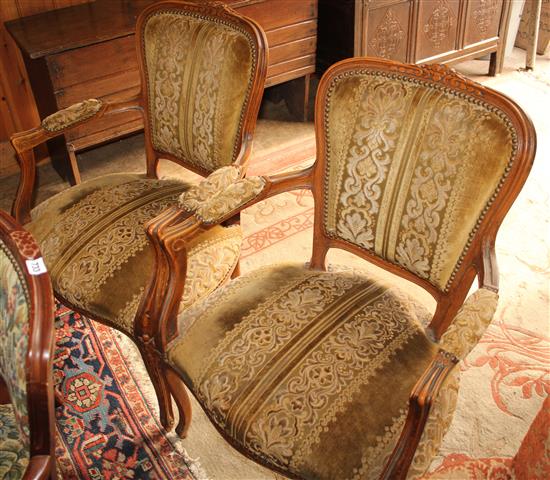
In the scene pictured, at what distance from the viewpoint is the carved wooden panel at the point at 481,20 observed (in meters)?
3.56

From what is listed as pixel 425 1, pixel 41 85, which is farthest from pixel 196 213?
pixel 425 1

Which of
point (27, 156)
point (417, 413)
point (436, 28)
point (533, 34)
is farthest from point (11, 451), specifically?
point (533, 34)

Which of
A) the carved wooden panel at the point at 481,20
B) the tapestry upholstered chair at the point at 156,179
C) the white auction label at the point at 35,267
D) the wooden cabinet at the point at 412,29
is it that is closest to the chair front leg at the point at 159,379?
the tapestry upholstered chair at the point at 156,179

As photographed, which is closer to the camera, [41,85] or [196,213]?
[196,213]

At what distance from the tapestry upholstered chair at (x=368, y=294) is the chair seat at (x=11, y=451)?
375 mm

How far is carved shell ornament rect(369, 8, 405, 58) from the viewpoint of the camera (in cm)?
325

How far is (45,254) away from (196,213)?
23.5 inches

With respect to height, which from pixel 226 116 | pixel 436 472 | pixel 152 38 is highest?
pixel 152 38

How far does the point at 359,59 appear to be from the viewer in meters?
1.47

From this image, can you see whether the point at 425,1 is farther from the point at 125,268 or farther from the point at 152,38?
the point at 125,268

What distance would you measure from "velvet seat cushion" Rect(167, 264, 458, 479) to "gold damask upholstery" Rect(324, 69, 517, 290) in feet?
0.53

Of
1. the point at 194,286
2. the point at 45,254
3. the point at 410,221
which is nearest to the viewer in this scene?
the point at 410,221

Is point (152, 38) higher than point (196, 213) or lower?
higher

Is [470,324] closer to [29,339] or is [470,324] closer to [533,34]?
[29,339]
